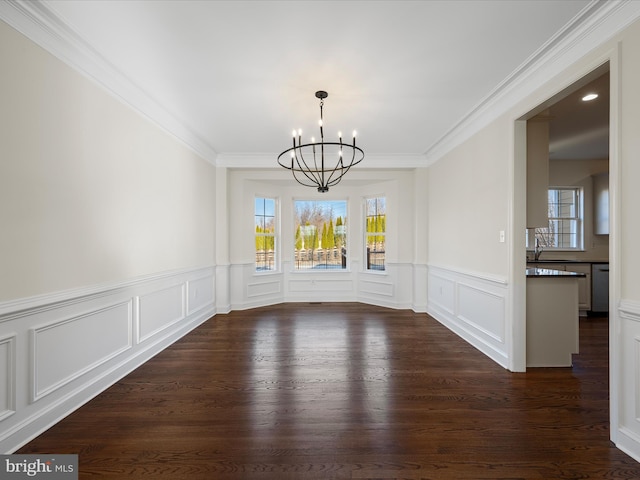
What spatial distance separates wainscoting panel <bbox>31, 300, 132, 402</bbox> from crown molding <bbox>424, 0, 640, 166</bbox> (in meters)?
4.13

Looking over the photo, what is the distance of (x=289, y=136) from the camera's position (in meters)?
4.40

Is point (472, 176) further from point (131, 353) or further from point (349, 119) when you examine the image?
point (131, 353)

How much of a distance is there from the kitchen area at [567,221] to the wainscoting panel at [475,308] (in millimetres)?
253

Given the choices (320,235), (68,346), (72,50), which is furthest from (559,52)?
(320,235)

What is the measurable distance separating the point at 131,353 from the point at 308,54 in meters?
3.18

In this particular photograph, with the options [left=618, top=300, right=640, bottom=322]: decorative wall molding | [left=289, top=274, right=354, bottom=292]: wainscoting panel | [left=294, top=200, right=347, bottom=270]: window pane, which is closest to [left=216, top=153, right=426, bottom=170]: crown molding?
[left=294, top=200, right=347, bottom=270]: window pane

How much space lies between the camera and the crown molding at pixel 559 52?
1.96 metres

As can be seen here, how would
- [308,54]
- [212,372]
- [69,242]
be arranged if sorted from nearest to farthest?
[69,242]
[308,54]
[212,372]

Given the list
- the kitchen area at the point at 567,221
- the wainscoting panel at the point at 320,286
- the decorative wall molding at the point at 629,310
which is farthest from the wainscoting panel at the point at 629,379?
the wainscoting panel at the point at 320,286

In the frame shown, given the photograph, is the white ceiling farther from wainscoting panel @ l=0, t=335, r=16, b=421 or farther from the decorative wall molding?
wainscoting panel @ l=0, t=335, r=16, b=421

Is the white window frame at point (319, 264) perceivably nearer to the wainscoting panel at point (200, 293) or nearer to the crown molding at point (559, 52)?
the wainscoting panel at point (200, 293)

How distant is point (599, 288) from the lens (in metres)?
5.14

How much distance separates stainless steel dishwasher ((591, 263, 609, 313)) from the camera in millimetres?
5133

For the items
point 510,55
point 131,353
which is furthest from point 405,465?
point 510,55
